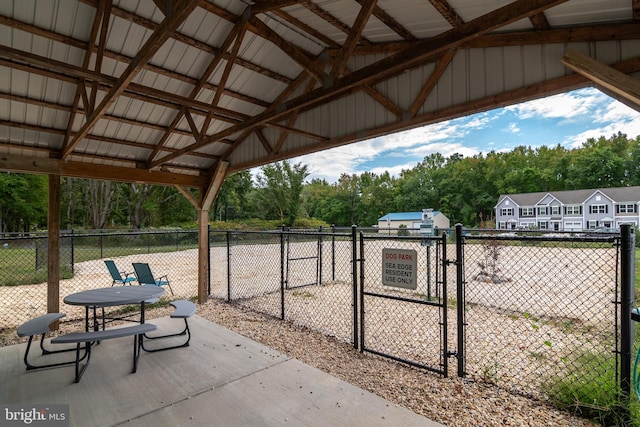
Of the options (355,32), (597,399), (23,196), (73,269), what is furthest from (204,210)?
(23,196)

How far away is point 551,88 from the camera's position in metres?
2.68

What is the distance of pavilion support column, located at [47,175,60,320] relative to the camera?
456 centimetres

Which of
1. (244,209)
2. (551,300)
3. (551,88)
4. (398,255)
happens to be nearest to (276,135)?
(398,255)

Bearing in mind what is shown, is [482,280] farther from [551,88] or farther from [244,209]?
[244,209]

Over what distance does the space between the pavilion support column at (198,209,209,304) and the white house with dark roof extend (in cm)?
2329

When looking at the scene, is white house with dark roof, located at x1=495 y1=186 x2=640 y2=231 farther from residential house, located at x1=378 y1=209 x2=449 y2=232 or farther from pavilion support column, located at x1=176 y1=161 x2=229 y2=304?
pavilion support column, located at x1=176 y1=161 x2=229 y2=304

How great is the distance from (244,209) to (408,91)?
29913 mm

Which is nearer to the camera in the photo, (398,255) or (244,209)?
(398,255)

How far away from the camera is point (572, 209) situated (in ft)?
92.8

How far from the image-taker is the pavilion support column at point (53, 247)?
4562mm

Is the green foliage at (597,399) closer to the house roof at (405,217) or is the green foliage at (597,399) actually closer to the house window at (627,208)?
the house window at (627,208)

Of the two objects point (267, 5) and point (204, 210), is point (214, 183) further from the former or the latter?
point (267, 5)

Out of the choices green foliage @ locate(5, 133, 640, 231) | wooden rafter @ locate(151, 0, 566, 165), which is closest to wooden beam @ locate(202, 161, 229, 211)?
wooden rafter @ locate(151, 0, 566, 165)

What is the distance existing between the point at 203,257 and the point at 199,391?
144 inches
